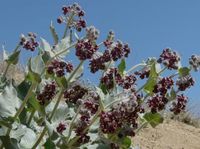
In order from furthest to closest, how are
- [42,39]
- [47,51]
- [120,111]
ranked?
[42,39], [47,51], [120,111]

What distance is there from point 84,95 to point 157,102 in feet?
2.35

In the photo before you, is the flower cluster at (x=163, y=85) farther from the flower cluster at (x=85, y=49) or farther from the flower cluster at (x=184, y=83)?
the flower cluster at (x=85, y=49)

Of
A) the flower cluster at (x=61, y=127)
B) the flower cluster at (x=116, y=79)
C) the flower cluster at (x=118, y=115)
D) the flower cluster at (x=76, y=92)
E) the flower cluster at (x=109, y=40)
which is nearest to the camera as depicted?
the flower cluster at (x=118, y=115)

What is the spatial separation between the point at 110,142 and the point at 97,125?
0.53 feet

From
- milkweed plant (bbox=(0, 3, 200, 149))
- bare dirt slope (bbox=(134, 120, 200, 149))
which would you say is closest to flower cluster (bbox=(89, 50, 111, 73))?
milkweed plant (bbox=(0, 3, 200, 149))

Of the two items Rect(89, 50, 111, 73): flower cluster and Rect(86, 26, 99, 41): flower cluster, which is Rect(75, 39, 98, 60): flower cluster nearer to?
Rect(86, 26, 99, 41): flower cluster

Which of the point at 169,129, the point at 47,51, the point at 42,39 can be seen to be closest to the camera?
the point at 47,51

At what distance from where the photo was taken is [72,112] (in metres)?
4.30

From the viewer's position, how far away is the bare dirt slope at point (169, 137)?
933cm

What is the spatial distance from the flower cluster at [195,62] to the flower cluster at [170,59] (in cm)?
9

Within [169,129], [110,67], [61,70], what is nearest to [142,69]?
[110,67]

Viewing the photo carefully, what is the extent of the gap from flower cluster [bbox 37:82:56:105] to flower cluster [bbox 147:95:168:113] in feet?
2.16

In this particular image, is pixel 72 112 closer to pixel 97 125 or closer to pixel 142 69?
pixel 97 125

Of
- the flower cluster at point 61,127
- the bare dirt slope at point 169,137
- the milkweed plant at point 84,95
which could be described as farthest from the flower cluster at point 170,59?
the bare dirt slope at point 169,137
